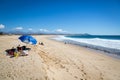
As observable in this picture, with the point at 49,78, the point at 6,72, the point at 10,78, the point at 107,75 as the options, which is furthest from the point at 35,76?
the point at 107,75

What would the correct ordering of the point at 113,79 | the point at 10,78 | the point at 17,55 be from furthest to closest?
1. the point at 17,55
2. the point at 113,79
3. the point at 10,78

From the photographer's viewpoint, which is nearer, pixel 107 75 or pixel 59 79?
pixel 59 79

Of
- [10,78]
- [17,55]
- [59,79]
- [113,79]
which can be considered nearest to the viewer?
[10,78]

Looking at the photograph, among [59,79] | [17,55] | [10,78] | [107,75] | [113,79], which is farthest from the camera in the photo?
[17,55]

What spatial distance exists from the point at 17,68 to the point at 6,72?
661 millimetres

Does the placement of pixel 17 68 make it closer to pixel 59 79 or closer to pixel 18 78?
pixel 18 78

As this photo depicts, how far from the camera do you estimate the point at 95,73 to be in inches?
259

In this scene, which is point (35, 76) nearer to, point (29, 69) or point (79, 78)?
point (29, 69)

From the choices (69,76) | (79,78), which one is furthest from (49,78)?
(79,78)

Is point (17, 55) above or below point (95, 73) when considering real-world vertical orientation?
above

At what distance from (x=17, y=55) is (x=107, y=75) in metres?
7.25

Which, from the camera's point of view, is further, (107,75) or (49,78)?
(107,75)

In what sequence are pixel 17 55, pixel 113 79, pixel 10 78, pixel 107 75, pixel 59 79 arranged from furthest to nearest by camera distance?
1. pixel 17 55
2. pixel 107 75
3. pixel 113 79
4. pixel 59 79
5. pixel 10 78

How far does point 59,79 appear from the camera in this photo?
5555 mm
